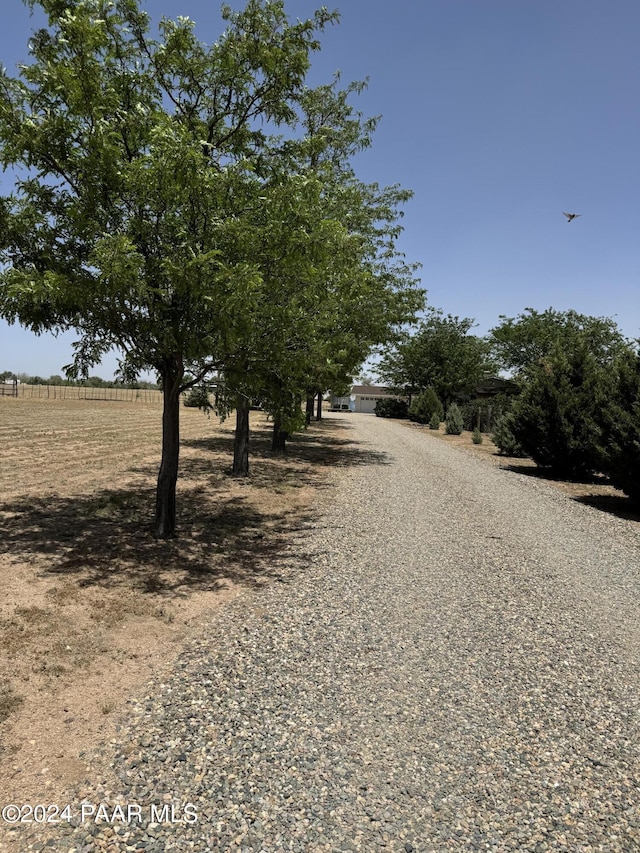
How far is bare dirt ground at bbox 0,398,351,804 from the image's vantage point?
120 inches

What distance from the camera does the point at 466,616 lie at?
494 cm

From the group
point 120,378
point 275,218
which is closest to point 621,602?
point 275,218

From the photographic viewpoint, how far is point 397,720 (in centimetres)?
327

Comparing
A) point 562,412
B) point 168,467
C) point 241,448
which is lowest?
point 241,448

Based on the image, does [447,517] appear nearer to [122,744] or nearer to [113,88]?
[122,744]

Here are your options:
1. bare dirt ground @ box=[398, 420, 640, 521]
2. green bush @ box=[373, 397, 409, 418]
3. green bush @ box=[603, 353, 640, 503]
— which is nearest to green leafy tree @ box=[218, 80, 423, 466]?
green bush @ box=[603, 353, 640, 503]

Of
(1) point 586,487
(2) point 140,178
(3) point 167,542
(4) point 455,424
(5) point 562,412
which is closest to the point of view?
(2) point 140,178

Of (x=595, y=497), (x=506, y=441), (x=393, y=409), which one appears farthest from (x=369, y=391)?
(x=595, y=497)

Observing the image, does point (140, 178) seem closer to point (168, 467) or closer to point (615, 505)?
point (168, 467)

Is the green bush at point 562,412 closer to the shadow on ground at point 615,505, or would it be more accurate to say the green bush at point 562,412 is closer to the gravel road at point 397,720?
the shadow on ground at point 615,505

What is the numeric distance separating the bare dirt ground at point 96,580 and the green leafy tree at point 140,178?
91.5 inches

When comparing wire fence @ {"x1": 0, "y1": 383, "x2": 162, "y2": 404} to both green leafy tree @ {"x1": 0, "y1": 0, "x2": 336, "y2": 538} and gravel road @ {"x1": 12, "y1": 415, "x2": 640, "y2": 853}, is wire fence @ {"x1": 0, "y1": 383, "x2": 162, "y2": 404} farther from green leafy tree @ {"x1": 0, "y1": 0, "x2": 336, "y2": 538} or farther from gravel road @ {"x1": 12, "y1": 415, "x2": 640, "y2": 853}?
gravel road @ {"x1": 12, "y1": 415, "x2": 640, "y2": 853}

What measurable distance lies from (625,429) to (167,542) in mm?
9182

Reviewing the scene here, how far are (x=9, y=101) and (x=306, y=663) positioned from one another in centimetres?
622
